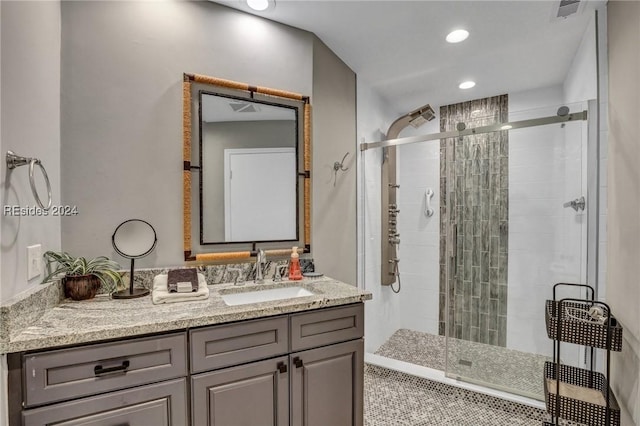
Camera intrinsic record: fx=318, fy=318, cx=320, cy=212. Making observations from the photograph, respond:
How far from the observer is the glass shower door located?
233cm

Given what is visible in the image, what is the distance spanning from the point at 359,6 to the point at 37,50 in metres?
1.69

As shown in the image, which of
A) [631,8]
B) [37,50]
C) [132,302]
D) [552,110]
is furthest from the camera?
[552,110]

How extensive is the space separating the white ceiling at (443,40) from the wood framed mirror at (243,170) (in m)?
0.57

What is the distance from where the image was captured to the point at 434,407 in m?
2.12

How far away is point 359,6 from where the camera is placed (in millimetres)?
1985

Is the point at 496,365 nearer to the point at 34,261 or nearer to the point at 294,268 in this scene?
the point at 294,268

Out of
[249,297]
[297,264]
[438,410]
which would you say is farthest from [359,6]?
[438,410]

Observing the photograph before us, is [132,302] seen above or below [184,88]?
below

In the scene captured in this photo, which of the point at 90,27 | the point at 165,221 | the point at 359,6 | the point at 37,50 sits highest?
the point at 359,6

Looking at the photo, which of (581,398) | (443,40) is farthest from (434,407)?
(443,40)

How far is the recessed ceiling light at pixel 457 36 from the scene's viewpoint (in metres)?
2.26

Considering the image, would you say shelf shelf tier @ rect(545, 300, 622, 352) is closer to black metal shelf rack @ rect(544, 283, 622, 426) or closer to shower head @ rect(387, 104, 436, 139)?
black metal shelf rack @ rect(544, 283, 622, 426)

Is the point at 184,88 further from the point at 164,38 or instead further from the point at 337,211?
the point at 337,211

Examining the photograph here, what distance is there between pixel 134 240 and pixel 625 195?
8.47ft
